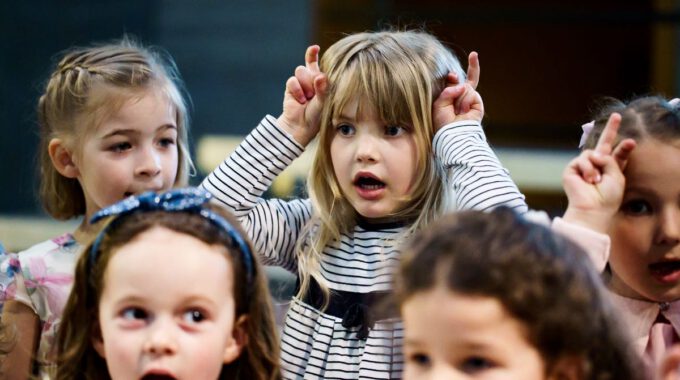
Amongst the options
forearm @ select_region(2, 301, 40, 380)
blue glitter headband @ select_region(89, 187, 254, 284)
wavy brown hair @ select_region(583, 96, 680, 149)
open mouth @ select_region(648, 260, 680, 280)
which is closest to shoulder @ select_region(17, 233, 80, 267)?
forearm @ select_region(2, 301, 40, 380)

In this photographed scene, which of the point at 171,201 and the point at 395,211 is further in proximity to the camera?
the point at 395,211

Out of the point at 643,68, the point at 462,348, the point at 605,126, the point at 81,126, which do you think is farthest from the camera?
the point at 643,68

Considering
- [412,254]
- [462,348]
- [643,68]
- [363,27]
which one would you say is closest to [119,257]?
[412,254]

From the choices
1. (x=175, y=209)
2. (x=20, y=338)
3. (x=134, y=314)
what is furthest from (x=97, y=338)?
(x=20, y=338)

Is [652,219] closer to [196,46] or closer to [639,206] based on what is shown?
[639,206]

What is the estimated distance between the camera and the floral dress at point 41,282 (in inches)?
108

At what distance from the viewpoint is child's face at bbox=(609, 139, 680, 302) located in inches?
87.2

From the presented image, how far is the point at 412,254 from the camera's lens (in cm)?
182

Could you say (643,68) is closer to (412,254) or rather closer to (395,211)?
(395,211)

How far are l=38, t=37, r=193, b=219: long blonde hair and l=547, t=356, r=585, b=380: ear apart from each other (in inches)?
55.9

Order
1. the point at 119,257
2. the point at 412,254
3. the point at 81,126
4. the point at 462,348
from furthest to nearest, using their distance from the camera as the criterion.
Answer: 1. the point at 81,126
2. the point at 119,257
3. the point at 412,254
4. the point at 462,348

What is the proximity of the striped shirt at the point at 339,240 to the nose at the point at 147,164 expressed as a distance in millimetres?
178

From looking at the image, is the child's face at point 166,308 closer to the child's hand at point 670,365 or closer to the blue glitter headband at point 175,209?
the blue glitter headband at point 175,209

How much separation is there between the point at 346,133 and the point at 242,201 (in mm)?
271
